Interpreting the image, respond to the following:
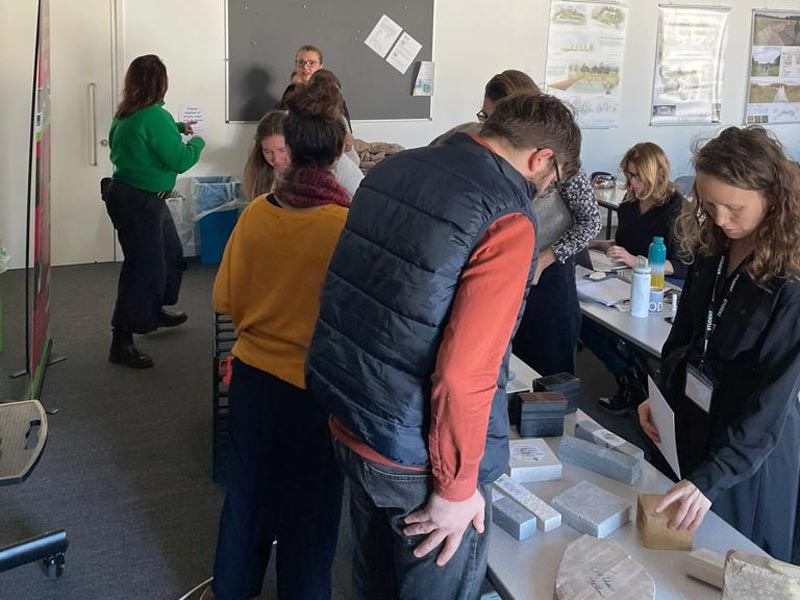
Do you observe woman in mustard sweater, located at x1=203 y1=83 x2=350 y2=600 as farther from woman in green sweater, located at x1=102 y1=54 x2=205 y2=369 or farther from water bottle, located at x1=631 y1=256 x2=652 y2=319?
woman in green sweater, located at x1=102 y1=54 x2=205 y2=369

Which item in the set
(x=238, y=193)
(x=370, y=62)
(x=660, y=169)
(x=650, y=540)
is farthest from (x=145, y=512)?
(x=370, y=62)

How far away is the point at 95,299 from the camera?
192 inches

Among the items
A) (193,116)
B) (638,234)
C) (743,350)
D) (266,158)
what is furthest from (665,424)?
(193,116)

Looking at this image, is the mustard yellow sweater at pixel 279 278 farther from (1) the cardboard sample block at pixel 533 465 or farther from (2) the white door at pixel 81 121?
(2) the white door at pixel 81 121

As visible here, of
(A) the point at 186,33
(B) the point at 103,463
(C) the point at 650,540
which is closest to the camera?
(C) the point at 650,540

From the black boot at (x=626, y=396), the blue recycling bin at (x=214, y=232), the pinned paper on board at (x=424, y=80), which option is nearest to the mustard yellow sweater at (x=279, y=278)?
the black boot at (x=626, y=396)

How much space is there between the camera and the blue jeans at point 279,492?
1.85m

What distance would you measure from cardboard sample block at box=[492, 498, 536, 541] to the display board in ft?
15.4

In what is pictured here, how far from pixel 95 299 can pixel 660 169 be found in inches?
130

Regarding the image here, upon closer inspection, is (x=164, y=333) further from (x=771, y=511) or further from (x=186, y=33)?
(x=771, y=511)

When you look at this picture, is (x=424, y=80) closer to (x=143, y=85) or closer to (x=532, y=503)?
(x=143, y=85)

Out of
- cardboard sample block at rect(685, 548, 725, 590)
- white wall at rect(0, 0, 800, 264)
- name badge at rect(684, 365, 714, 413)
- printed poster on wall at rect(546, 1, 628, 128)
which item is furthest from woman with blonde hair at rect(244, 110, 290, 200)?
printed poster on wall at rect(546, 1, 628, 128)

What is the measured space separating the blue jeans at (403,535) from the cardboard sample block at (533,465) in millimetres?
318

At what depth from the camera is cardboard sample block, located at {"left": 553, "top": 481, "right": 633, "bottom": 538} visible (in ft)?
4.96
